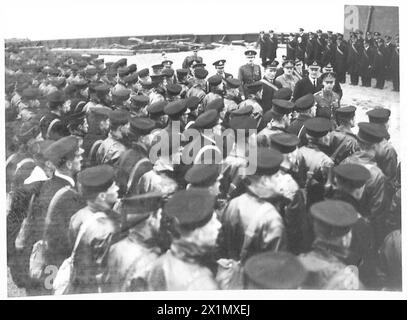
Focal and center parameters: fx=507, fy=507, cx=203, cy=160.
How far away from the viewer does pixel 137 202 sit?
7.34 meters

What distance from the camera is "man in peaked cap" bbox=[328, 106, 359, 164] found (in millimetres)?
7496

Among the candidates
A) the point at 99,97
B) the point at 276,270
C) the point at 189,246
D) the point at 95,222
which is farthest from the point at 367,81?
the point at 95,222

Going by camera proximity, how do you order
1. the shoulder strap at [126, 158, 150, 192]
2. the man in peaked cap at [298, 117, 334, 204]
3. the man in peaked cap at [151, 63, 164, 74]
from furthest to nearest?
the man in peaked cap at [151, 63, 164, 74] < the shoulder strap at [126, 158, 150, 192] < the man in peaked cap at [298, 117, 334, 204]

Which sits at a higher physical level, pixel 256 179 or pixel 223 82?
pixel 223 82

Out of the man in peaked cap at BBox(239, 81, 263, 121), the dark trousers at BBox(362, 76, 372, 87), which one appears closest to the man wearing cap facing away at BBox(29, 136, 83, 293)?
the man in peaked cap at BBox(239, 81, 263, 121)

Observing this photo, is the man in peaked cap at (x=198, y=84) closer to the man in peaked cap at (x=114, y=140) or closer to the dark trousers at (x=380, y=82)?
the man in peaked cap at (x=114, y=140)

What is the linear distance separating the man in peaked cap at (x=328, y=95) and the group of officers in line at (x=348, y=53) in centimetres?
16

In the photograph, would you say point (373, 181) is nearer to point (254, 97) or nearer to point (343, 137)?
point (343, 137)

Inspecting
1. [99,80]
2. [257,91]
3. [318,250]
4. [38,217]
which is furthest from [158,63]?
[318,250]

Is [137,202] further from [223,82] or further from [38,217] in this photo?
[223,82]

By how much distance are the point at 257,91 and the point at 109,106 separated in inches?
91.9

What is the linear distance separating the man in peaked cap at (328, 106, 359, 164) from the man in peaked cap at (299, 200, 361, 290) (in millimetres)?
846

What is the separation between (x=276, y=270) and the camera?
6801 millimetres

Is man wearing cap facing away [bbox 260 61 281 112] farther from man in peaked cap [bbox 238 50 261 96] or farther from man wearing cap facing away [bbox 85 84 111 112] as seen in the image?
man wearing cap facing away [bbox 85 84 111 112]
